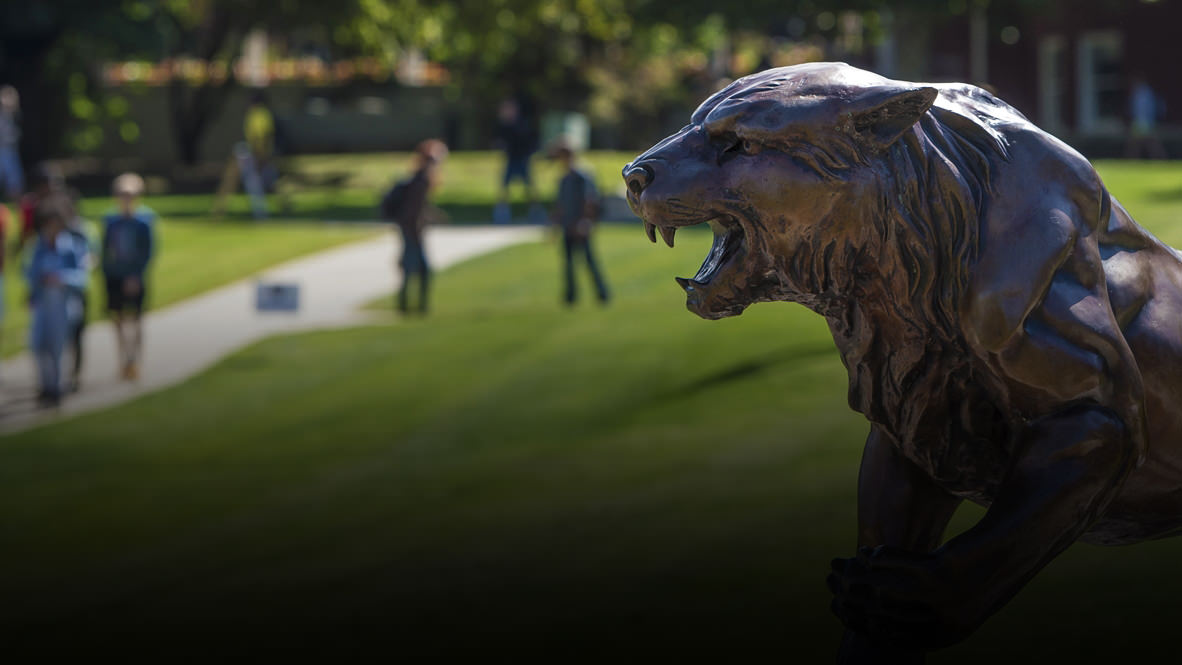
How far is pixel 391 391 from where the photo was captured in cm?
1362

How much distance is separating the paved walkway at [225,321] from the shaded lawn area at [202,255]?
39cm

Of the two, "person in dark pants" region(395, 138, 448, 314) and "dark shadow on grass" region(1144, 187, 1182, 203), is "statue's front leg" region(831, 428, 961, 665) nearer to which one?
"person in dark pants" region(395, 138, 448, 314)

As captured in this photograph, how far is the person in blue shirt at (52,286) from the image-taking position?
44.9 feet

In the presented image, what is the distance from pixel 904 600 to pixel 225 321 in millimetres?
16937

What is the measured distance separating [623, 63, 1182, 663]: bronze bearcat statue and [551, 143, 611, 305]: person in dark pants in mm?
14745

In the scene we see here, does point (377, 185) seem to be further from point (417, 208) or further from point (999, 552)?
point (999, 552)

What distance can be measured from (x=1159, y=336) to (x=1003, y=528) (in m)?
0.48

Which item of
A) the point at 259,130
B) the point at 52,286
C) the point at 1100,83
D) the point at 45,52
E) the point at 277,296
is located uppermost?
the point at 45,52

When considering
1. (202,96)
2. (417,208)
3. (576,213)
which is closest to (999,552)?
(576,213)

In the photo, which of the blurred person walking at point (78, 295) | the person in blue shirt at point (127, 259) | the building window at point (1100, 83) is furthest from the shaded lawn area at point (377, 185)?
the blurred person walking at point (78, 295)

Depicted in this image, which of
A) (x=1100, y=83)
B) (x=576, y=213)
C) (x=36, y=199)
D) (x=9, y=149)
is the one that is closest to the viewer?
(x=36, y=199)

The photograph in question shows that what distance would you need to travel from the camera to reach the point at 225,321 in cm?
1847

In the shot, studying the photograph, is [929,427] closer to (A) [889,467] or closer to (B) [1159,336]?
(A) [889,467]

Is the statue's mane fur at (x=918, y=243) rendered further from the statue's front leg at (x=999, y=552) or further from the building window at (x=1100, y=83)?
the building window at (x=1100, y=83)
